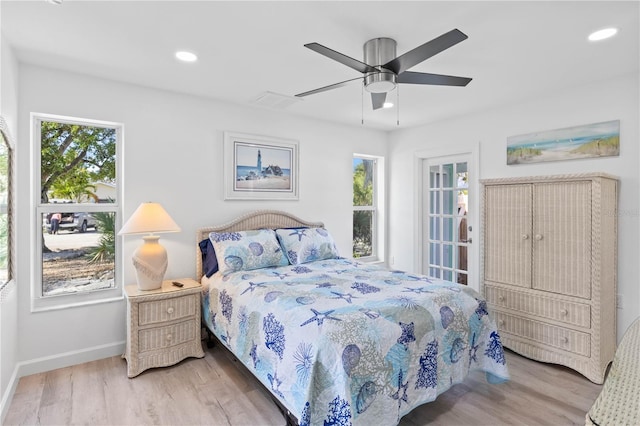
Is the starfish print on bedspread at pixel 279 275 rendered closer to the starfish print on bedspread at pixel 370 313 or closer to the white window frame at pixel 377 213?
the starfish print on bedspread at pixel 370 313

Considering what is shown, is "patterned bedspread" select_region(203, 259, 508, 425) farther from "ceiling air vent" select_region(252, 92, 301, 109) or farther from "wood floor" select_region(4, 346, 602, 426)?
"ceiling air vent" select_region(252, 92, 301, 109)

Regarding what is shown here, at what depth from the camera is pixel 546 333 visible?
292 centimetres

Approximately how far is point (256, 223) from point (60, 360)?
6.67ft

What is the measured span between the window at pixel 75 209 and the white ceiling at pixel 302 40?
546 millimetres

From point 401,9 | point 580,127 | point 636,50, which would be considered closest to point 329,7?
point 401,9

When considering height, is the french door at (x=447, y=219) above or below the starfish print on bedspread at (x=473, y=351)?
above

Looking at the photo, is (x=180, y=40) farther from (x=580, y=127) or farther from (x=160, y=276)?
(x=580, y=127)

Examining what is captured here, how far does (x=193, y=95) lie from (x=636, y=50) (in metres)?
3.62

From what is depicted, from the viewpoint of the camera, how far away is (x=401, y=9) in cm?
192

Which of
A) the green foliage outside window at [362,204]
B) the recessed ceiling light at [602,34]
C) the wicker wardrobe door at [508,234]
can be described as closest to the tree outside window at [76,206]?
the green foliage outside window at [362,204]

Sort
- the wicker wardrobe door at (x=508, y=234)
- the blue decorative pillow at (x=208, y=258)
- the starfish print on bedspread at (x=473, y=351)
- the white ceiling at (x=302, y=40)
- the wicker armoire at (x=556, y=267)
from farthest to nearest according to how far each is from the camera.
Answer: the blue decorative pillow at (x=208, y=258) → the wicker wardrobe door at (x=508, y=234) → the wicker armoire at (x=556, y=267) → the starfish print on bedspread at (x=473, y=351) → the white ceiling at (x=302, y=40)

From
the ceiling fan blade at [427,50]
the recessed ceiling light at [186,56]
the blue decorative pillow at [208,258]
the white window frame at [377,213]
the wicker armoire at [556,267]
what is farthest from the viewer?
the white window frame at [377,213]

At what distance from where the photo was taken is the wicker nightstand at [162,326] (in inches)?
106

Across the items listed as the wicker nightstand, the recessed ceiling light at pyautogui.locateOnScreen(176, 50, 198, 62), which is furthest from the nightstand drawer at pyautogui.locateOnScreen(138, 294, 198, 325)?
the recessed ceiling light at pyautogui.locateOnScreen(176, 50, 198, 62)
